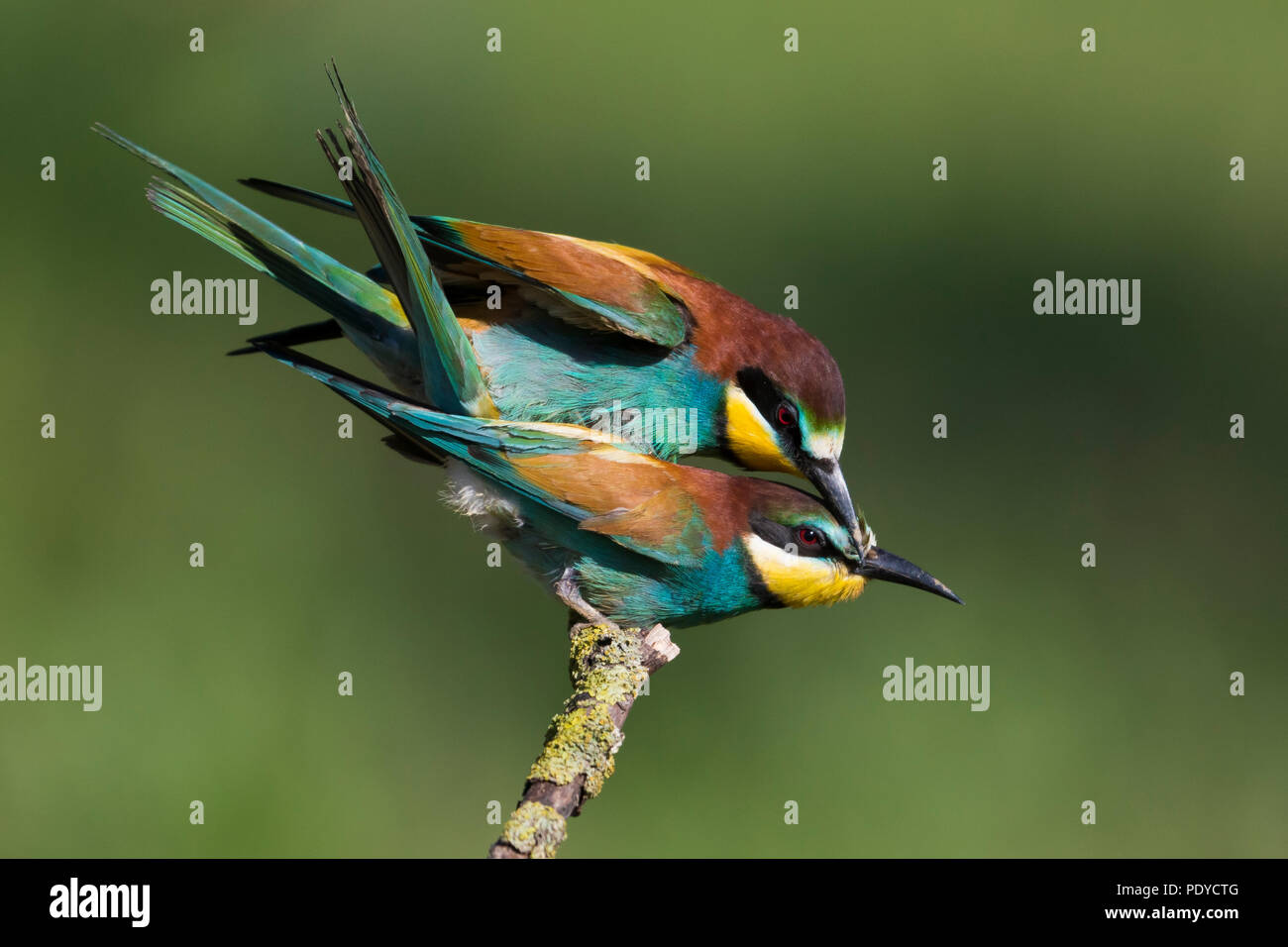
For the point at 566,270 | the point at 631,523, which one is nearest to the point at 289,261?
the point at 566,270

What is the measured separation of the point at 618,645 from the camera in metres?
3.37

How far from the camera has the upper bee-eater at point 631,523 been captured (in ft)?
11.2

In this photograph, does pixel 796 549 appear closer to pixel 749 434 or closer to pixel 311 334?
pixel 749 434

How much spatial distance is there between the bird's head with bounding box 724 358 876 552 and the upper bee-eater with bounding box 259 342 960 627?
6 centimetres

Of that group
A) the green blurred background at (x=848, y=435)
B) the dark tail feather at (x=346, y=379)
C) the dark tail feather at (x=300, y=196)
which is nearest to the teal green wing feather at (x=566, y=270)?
the dark tail feather at (x=300, y=196)

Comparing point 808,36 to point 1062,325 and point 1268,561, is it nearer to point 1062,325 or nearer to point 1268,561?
point 1062,325

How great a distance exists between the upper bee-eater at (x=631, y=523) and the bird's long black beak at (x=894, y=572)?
0.02 meters

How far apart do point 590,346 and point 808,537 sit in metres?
0.69

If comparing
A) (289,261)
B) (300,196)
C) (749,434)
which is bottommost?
(749,434)

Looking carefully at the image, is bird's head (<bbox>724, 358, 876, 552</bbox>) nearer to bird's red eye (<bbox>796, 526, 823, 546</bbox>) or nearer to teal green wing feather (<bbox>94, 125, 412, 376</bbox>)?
bird's red eye (<bbox>796, 526, 823, 546</bbox>)

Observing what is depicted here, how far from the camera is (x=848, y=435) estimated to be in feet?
19.9

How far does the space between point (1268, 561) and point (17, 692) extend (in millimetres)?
4985

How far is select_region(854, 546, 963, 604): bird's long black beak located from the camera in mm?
3676
